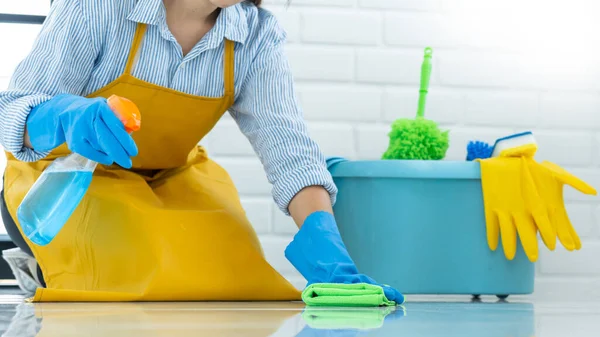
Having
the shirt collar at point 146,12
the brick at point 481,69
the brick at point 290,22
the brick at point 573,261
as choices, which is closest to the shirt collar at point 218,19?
the shirt collar at point 146,12

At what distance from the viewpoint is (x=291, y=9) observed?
2146 millimetres

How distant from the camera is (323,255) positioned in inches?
54.9

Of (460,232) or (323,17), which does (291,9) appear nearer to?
(323,17)

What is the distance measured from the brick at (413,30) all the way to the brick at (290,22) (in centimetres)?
22

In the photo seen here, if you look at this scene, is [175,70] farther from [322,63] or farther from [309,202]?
[322,63]

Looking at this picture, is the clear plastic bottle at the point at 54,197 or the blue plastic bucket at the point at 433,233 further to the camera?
the blue plastic bucket at the point at 433,233

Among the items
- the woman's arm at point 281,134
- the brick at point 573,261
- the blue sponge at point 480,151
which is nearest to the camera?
the woman's arm at point 281,134

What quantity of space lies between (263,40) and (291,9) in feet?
1.96

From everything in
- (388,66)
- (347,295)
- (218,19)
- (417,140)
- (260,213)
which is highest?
(218,19)

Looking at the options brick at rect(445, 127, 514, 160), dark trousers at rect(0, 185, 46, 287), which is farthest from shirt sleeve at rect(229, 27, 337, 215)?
brick at rect(445, 127, 514, 160)

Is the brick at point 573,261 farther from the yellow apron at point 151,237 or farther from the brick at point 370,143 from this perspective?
the yellow apron at point 151,237

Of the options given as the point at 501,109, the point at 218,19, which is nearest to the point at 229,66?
the point at 218,19

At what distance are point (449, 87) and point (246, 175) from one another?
1.83ft

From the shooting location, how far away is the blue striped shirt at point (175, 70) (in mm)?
1341
